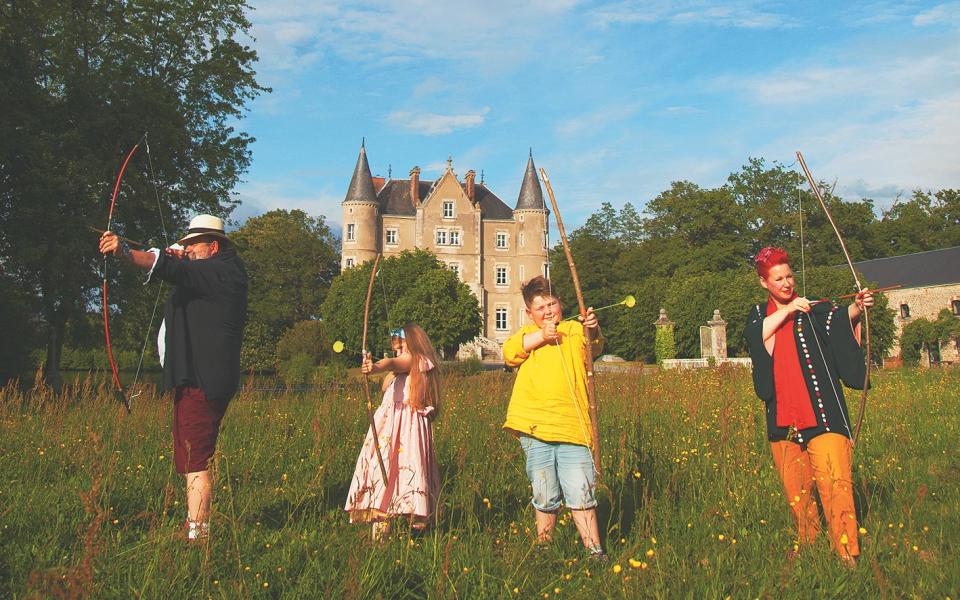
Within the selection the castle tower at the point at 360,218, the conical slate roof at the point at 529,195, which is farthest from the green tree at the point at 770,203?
the castle tower at the point at 360,218

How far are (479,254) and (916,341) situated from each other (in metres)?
33.7

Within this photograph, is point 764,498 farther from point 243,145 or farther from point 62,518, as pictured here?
point 243,145

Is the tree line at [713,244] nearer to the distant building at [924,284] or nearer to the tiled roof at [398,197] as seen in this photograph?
the distant building at [924,284]

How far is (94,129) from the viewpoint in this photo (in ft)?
49.2

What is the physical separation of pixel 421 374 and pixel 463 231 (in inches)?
2400

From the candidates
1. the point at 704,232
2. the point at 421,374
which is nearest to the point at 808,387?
the point at 421,374

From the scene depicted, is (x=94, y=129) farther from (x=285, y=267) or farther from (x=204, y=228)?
(x=285, y=267)

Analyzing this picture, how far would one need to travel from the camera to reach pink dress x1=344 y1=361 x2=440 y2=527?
13.7ft

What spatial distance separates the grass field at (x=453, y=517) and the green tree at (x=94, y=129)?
24.5 feet

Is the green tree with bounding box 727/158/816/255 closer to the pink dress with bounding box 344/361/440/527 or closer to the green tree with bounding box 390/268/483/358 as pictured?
the green tree with bounding box 390/268/483/358

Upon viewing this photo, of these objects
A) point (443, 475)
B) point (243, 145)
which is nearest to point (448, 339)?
point (243, 145)

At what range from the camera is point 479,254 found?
6538 centimetres

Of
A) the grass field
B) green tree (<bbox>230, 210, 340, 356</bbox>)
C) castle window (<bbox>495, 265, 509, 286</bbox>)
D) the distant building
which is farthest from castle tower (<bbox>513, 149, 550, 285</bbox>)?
the grass field

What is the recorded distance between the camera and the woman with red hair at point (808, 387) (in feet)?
11.9
